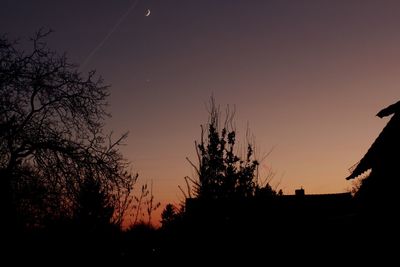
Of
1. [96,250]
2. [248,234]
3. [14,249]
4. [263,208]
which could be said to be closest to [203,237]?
[248,234]

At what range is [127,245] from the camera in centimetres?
3078

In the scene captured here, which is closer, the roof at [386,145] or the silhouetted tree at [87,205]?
the roof at [386,145]

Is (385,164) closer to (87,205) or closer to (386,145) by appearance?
(386,145)

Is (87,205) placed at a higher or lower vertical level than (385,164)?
higher

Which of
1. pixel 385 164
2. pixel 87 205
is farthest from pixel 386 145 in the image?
pixel 87 205

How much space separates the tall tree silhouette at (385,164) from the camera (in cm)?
1095

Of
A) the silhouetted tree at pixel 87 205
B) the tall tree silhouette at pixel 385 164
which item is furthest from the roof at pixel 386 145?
the silhouetted tree at pixel 87 205

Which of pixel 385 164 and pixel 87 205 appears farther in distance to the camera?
pixel 87 205

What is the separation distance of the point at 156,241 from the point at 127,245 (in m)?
2.56

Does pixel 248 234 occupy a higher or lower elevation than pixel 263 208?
lower

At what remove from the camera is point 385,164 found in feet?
37.2

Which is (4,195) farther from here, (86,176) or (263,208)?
(263,208)

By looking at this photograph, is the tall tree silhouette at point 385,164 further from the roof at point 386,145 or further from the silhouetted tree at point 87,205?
the silhouetted tree at point 87,205

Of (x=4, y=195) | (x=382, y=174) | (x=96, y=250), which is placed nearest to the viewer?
(x=382, y=174)
